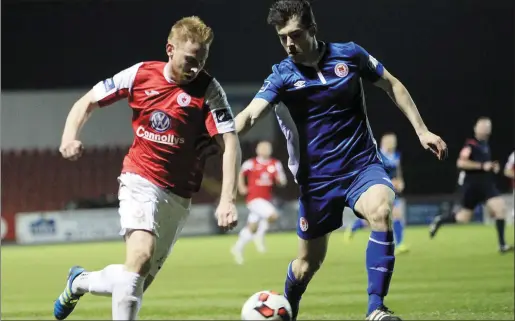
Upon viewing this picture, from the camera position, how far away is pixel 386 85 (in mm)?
5582

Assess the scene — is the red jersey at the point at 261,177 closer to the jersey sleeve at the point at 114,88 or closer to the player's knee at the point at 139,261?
the jersey sleeve at the point at 114,88

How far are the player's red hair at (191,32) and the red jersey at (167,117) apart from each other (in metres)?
0.30

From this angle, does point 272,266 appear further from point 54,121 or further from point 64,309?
point 54,121

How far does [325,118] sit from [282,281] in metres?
5.88

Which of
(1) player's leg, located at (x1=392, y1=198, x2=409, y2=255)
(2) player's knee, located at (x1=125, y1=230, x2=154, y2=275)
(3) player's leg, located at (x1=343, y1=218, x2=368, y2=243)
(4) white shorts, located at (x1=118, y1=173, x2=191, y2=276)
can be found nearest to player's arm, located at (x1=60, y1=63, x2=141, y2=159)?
(4) white shorts, located at (x1=118, y1=173, x2=191, y2=276)

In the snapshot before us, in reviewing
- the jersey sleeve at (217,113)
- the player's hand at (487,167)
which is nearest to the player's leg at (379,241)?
the jersey sleeve at (217,113)

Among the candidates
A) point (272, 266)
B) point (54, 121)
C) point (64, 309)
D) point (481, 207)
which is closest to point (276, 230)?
point (481, 207)

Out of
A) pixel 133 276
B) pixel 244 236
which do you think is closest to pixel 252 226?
pixel 244 236

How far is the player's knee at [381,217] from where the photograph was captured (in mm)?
5035

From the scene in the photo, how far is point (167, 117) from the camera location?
503 centimetres

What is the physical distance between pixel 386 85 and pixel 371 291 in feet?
4.30

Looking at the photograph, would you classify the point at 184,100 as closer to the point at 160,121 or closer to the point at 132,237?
the point at 160,121

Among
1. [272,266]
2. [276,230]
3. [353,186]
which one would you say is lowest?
[276,230]

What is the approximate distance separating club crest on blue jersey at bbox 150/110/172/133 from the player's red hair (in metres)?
0.42
